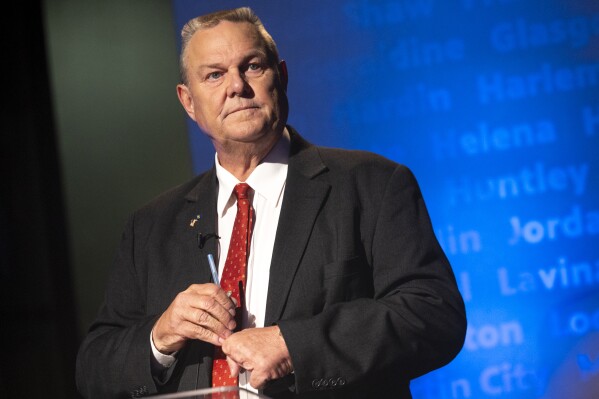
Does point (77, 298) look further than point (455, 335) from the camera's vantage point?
Yes

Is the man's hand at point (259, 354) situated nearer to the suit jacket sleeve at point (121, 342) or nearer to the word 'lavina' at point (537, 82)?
the suit jacket sleeve at point (121, 342)

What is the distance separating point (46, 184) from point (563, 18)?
2.73 metres

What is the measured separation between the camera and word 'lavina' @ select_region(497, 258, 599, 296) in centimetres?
398

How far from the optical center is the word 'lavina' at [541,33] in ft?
13.0

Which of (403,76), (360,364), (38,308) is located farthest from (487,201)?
(38,308)

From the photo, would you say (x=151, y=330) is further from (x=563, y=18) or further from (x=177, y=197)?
(x=563, y=18)

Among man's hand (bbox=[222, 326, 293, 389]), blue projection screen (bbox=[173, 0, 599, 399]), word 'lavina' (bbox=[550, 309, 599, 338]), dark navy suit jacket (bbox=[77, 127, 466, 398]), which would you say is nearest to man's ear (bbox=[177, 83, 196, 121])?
dark navy suit jacket (bbox=[77, 127, 466, 398])

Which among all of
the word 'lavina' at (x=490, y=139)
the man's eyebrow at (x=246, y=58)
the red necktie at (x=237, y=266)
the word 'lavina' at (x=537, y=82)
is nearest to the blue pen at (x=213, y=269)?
the red necktie at (x=237, y=266)

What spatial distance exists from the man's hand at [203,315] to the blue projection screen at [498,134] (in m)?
1.97

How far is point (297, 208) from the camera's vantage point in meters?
2.30

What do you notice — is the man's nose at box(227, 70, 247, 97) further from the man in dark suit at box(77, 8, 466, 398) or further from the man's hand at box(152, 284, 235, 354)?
the man's hand at box(152, 284, 235, 354)

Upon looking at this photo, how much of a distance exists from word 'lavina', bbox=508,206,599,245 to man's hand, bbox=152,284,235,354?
2.28 metres

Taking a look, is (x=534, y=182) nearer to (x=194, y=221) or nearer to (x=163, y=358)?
(x=194, y=221)

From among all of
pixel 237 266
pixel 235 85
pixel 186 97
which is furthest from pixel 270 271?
pixel 186 97
